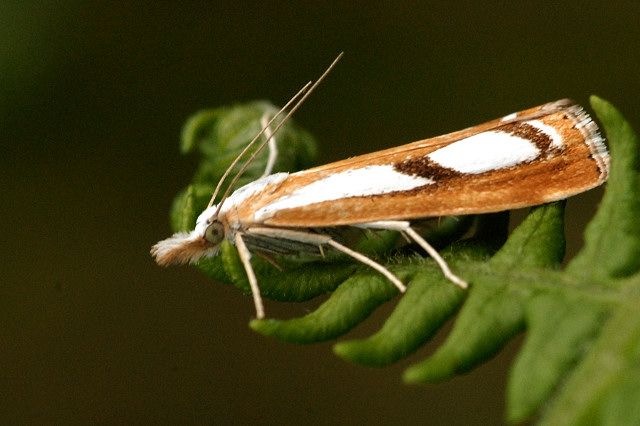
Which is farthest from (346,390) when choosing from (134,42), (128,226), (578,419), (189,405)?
(578,419)

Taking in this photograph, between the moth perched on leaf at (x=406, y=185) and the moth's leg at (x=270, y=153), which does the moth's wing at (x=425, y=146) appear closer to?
the moth perched on leaf at (x=406, y=185)

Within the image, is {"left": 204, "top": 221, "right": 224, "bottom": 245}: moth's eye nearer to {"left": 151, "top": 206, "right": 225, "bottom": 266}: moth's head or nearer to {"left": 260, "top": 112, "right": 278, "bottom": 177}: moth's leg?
{"left": 151, "top": 206, "right": 225, "bottom": 266}: moth's head

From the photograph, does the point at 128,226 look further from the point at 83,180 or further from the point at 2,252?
the point at 2,252

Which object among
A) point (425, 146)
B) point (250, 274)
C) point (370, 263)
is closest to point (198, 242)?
point (250, 274)

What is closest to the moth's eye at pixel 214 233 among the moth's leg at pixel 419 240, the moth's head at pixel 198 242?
the moth's head at pixel 198 242

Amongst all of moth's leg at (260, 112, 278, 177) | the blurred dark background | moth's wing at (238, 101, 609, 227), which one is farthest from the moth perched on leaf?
the blurred dark background
